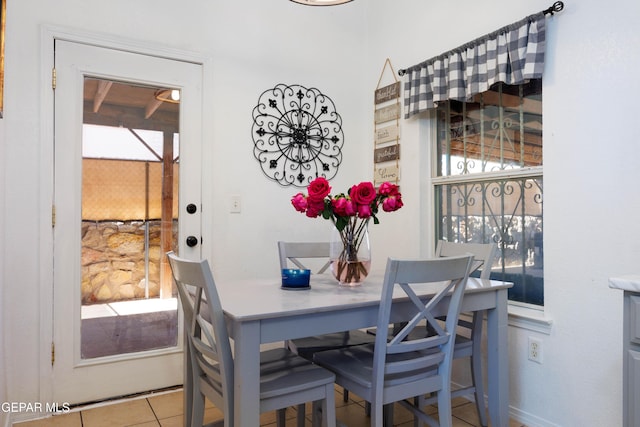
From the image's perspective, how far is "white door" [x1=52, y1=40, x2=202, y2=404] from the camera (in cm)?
243

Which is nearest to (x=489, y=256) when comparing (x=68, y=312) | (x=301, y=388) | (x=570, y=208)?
(x=570, y=208)

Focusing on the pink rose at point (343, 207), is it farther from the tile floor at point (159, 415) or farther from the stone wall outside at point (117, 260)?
the stone wall outside at point (117, 260)

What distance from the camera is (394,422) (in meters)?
2.31

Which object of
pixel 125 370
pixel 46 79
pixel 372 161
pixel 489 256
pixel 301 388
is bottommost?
pixel 125 370

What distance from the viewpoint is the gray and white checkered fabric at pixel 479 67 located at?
2.15 m

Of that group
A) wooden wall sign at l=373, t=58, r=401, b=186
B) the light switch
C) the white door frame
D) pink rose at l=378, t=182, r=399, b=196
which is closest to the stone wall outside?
the white door frame

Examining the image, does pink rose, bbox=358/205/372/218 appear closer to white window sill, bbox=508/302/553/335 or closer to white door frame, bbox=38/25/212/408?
white window sill, bbox=508/302/553/335

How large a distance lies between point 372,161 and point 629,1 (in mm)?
1772

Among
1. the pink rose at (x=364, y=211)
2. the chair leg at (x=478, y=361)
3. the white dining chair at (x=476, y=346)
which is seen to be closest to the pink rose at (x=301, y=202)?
the pink rose at (x=364, y=211)

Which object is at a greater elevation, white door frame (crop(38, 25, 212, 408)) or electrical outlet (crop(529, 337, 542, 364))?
white door frame (crop(38, 25, 212, 408))

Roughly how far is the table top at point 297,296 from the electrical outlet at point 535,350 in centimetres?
43

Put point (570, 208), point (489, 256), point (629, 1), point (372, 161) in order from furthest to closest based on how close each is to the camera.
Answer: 1. point (372, 161)
2. point (489, 256)
3. point (570, 208)
4. point (629, 1)

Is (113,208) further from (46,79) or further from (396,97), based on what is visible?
(396,97)

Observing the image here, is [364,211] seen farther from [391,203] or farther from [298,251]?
[298,251]
